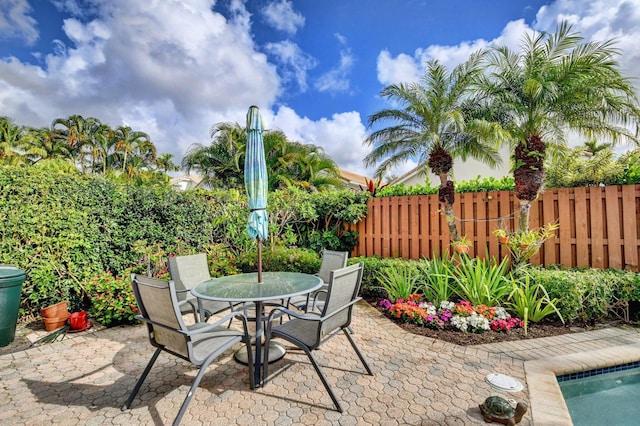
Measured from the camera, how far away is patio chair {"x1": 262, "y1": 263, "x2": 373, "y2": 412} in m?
2.35

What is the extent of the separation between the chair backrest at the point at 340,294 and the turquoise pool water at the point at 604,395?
194 centimetres

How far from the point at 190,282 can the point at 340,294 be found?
2.23m

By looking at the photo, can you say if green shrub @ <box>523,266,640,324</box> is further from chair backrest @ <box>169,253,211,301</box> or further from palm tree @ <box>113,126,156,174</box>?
palm tree @ <box>113,126,156,174</box>

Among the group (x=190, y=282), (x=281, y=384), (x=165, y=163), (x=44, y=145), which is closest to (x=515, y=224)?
(x=281, y=384)

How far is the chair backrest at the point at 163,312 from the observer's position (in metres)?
2.09

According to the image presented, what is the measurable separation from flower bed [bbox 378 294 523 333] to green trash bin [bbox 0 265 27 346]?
4940 mm

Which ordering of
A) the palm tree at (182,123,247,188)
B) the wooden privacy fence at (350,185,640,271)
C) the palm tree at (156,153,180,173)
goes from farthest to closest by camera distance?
the palm tree at (156,153,180,173)
the palm tree at (182,123,247,188)
the wooden privacy fence at (350,185,640,271)

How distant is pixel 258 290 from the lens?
2.92 meters

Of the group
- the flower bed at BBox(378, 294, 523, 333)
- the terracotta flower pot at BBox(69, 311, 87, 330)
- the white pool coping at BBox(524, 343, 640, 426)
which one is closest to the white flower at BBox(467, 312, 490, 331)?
the flower bed at BBox(378, 294, 523, 333)

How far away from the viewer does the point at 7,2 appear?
15.8ft

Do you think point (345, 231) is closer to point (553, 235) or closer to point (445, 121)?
point (445, 121)

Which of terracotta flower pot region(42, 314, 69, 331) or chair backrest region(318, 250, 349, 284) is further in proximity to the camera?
terracotta flower pot region(42, 314, 69, 331)

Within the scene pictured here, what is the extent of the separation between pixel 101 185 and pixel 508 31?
8306 millimetres

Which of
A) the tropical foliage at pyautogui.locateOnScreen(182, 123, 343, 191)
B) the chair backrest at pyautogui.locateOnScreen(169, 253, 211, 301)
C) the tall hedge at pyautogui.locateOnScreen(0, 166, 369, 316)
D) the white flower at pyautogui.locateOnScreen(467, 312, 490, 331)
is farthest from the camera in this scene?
the tropical foliage at pyautogui.locateOnScreen(182, 123, 343, 191)
